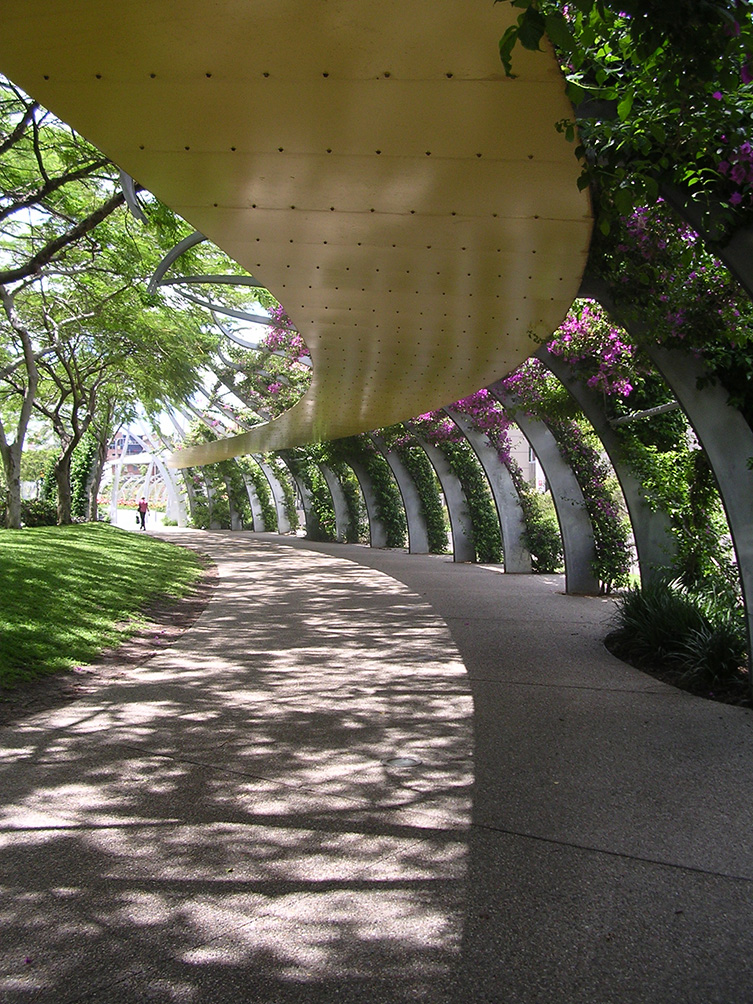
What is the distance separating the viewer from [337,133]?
122 inches

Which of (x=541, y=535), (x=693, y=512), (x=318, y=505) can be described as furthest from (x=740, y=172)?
(x=318, y=505)

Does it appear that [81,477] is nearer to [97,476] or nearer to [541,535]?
[97,476]

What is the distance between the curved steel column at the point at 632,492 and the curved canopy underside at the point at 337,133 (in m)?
3.99

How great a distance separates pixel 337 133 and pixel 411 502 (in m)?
18.9

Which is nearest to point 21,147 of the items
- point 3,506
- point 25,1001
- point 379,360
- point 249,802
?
point 379,360

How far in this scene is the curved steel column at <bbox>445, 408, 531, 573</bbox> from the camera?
1559 cm

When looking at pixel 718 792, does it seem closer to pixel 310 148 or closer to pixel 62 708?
pixel 310 148

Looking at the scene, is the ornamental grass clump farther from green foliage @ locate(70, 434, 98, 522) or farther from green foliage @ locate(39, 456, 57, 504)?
green foliage @ locate(39, 456, 57, 504)

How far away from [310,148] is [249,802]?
2.93m

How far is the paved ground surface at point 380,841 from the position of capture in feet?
8.17

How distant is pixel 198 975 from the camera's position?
2.45 meters

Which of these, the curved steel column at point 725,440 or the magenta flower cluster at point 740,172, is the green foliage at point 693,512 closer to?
the curved steel column at point 725,440

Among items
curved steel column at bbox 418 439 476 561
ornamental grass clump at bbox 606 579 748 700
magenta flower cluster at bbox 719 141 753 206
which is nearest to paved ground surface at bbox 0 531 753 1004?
ornamental grass clump at bbox 606 579 748 700

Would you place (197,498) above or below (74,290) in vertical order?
below
